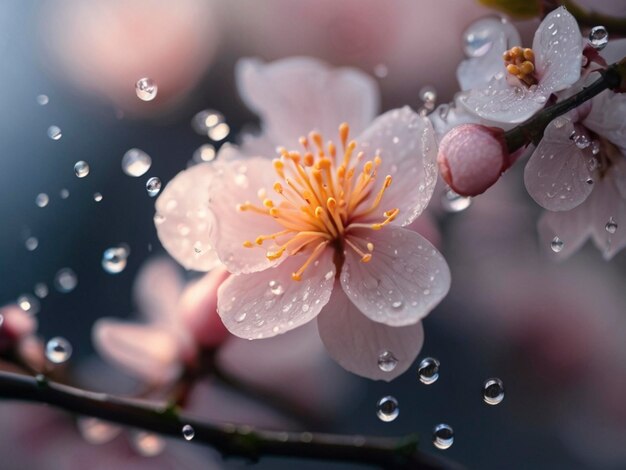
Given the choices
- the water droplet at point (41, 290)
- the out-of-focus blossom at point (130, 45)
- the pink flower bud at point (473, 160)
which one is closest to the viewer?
the pink flower bud at point (473, 160)

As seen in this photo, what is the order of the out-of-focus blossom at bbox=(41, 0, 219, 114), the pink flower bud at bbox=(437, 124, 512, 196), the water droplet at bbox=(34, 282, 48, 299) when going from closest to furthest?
the pink flower bud at bbox=(437, 124, 512, 196) → the water droplet at bbox=(34, 282, 48, 299) → the out-of-focus blossom at bbox=(41, 0, 219, 114)

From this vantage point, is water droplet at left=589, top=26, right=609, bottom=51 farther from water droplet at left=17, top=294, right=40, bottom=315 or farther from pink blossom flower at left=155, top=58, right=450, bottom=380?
water droplet at left=17, top=294, right=40, bottom=315

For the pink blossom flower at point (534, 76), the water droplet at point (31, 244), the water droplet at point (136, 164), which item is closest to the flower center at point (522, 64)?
the pink blossom flower at point (534, 76)

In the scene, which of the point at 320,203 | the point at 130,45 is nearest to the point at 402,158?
the point at 320,203

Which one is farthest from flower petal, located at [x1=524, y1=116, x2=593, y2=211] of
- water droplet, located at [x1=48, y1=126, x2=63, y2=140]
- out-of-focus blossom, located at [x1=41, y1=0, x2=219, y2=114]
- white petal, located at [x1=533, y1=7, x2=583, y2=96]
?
out-of-focus blossom, located at [x1=41, y1=0, x2=219, y2=114]

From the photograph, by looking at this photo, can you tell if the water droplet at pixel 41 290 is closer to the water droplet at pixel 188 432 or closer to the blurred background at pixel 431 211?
the blurred background at pixel 431 211

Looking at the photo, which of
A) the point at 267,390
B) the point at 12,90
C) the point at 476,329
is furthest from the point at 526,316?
the point at 12,90
